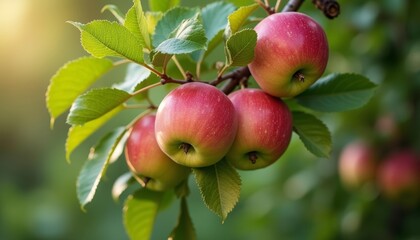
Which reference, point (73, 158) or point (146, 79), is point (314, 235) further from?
point (73, 158)

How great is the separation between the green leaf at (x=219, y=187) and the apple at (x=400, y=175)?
54.3 inches

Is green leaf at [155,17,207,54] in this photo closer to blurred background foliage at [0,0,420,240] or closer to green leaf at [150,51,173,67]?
green leaf at [150,51,173,67]

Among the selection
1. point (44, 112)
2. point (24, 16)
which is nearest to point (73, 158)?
point (44, 112)

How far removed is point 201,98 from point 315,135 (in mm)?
314

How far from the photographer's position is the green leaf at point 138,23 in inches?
44.2

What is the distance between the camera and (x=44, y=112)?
598 cm

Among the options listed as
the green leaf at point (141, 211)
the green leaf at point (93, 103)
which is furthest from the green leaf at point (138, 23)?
the green leaf at point (141, 211)

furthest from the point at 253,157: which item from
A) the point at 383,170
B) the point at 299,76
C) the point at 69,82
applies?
the point at 383,170

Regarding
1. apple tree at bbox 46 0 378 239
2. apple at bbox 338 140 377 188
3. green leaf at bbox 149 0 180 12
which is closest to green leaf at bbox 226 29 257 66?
apple tree at bbox 46 0 378 239

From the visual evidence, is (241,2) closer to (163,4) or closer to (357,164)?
(163,4)

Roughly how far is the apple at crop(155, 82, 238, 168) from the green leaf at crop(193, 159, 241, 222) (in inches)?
1.5

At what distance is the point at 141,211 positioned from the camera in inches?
54.4

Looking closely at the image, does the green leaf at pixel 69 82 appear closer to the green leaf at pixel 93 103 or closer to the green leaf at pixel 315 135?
the green leaf at pixel 93 103

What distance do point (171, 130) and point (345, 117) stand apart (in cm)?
154
